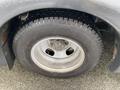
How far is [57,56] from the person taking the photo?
2.60 m

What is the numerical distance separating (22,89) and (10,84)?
143 mm

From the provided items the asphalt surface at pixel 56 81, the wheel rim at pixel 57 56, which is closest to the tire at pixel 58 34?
the wheel rim at pixel 57 56

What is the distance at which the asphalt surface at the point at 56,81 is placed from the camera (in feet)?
8.81

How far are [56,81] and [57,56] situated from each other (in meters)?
0.30

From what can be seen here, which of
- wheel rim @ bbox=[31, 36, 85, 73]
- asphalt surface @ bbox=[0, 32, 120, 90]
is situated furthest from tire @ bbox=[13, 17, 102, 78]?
asphalt surface @ bbox=[0, 32, 120, 90]

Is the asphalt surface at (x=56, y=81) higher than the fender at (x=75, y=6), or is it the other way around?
the fender at (x=75, y=6)

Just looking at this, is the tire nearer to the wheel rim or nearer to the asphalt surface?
the wheel rim

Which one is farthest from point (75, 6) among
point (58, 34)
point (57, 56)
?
point (57, 56)

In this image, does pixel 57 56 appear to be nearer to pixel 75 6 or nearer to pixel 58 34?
pixel 58 34

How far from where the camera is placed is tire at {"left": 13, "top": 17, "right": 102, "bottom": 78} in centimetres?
215

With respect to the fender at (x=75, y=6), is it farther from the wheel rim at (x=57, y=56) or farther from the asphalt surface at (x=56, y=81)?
the asphalt surface at (x=56, y=81)

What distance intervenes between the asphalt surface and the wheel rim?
0.65 ft

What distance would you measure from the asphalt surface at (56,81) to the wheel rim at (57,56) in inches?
7.8

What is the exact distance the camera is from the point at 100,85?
270 centimetres
